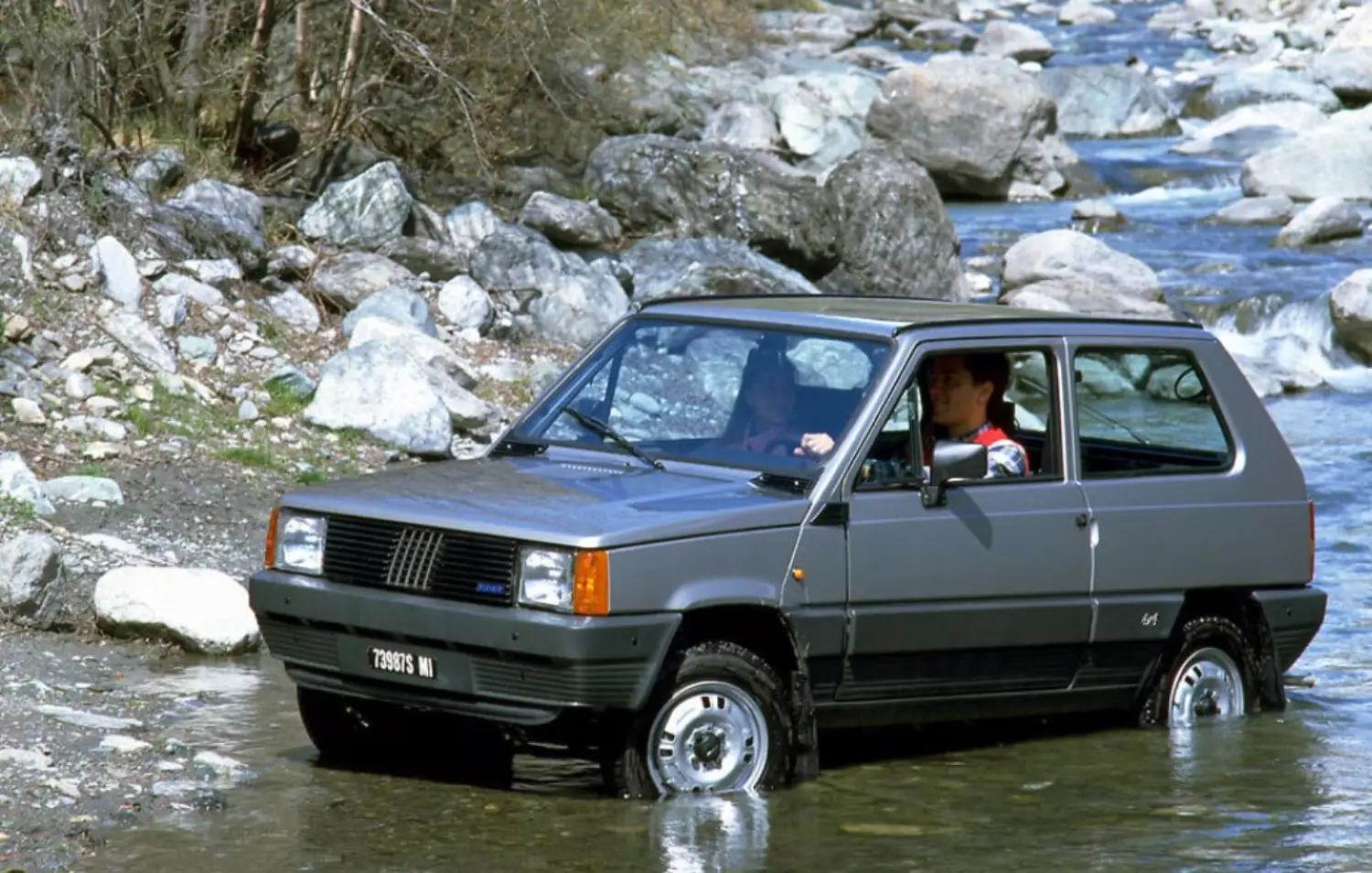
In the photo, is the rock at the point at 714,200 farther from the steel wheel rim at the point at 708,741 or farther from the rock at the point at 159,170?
the steel wheel rim at the point at 708,741

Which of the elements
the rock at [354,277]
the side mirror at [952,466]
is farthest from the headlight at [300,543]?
the rock at [354,277]

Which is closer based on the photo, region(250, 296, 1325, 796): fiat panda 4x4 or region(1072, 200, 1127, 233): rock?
region(250, 296, 1325, 796): fiat panda 4x4

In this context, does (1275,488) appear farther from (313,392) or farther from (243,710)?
(313,392)

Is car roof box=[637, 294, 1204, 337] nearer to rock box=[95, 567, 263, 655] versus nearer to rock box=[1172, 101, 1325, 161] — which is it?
rock box=[95, 567, 263, 655]

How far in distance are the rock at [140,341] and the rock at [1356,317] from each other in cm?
1353

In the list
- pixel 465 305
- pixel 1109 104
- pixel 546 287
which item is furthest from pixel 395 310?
pixel 1109 104

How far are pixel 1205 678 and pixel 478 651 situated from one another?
3272mm

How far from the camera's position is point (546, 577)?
258 inches

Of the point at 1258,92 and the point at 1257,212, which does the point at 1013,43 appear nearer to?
the point at 1258,92

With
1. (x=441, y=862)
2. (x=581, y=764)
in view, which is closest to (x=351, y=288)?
(x=581, y=764)

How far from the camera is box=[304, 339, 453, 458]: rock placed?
13.5 meters

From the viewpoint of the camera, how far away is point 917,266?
2230 cm

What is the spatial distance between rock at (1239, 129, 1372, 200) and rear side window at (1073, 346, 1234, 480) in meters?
22.3

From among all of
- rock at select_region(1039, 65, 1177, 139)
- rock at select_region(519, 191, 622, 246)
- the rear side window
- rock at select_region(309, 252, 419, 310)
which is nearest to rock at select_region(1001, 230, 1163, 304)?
rock at select_region(519, 191, 622, 246)
